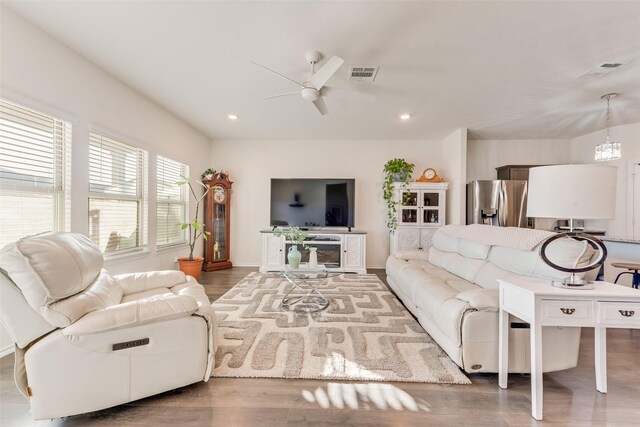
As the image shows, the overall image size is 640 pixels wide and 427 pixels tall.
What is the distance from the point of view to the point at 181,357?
58.9 inches

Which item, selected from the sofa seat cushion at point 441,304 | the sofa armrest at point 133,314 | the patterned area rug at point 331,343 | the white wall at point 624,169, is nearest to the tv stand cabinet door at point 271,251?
the patterned area rug at point 331,343

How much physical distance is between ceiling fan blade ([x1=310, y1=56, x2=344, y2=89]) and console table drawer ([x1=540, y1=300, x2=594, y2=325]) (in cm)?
208

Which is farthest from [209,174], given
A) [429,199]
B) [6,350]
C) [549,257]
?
[549,257]

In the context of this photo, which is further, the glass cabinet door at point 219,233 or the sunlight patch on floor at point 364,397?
the glass cabinet door at point 219,233

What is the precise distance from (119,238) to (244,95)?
2292mm

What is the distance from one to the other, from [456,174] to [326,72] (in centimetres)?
340

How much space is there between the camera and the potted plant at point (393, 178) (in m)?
4.70

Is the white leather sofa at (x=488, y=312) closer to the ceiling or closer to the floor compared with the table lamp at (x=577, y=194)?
closer to the floor

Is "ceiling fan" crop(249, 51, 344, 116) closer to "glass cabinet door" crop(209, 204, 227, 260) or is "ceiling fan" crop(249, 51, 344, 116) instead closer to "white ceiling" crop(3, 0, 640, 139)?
"white ceiling" crop(3, 0, 640, 139)

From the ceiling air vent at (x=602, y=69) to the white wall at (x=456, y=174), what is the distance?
176 cm

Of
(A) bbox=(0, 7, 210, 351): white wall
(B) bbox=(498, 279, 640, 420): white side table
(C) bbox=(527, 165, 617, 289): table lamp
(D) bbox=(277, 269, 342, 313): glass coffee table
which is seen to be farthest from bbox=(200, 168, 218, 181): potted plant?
(B) bbox=(498, 279, 640, 420): white side table

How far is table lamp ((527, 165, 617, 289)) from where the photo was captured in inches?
52.8

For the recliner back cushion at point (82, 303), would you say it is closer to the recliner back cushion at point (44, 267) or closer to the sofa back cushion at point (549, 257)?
the recliner back cushion at point (44, 267)

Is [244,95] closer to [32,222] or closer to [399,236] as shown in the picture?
[32,222]
